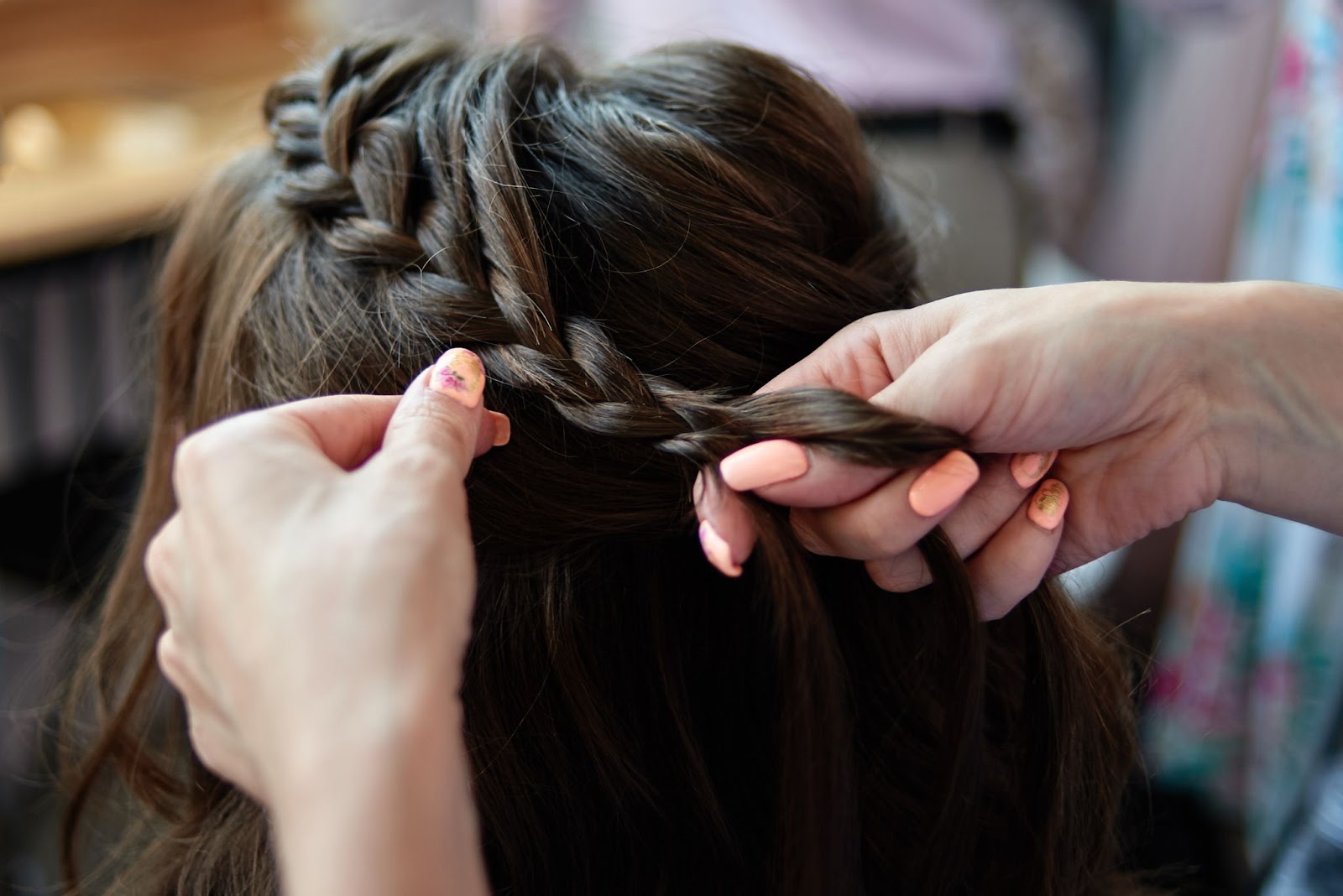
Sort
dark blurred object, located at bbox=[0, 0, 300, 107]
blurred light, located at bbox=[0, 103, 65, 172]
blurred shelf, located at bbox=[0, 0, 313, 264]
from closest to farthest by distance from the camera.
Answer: blurred shelf, located at bbox=[0, 0, 313, 264] → blurred light, located at bbox=[0, 103, 65, 172] → dark blurred object, located at bbox=[0, 0, 300, 107]

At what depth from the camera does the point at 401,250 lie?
24.8 inches

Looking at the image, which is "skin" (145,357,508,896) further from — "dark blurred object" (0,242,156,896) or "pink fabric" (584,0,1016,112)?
"pink fabric" (584,0,1016,112)

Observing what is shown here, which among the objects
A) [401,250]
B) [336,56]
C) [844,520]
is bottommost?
[844,520]

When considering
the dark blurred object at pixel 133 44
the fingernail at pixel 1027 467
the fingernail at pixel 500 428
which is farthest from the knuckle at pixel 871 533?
the dark blurred object at pixel 133 44

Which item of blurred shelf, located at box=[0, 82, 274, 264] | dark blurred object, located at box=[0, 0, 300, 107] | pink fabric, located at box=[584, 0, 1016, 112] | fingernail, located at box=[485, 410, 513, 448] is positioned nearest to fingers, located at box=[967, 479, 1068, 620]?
fingernail, located at box=[485, 410, 513, 448]

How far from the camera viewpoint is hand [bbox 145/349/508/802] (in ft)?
1.35

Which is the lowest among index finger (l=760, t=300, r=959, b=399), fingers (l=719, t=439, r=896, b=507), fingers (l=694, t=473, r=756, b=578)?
fingers (l=694, t=473, r=756, b=578)

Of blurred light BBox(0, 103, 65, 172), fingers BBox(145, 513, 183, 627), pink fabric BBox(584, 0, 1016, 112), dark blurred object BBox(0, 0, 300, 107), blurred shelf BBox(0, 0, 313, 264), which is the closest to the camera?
fingers BBox(145, 513, 183, 627)

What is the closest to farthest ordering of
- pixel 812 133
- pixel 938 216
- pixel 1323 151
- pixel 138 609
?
1. pixel 812 133
2. pixel 138 609
3. pixel 938 216
4. pixel 1323 151

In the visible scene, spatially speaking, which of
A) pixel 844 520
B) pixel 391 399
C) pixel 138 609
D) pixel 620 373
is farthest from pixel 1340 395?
pixel 138 609

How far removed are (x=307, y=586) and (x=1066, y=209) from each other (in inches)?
54.3

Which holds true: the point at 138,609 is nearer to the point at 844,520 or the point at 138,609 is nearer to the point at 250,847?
the point at 250,847

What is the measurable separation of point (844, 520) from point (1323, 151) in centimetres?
93

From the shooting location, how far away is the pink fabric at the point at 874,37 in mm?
1275
